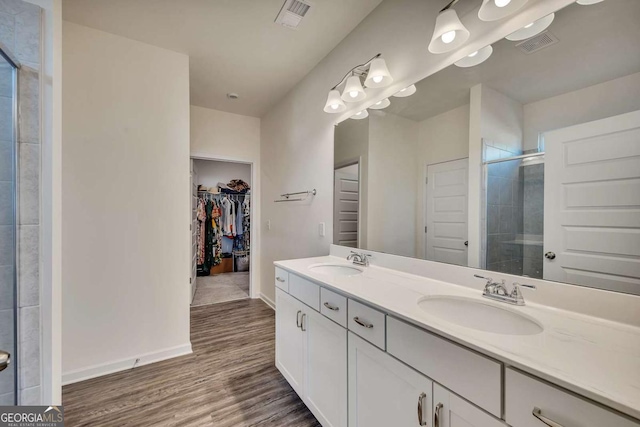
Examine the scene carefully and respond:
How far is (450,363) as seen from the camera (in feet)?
2.66

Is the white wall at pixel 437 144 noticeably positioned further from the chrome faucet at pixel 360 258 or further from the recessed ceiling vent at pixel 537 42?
the chrome faucet at pixel 360 258

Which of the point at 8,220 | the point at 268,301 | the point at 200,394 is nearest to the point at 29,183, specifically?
the point at 8,220

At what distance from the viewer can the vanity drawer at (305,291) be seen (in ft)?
4.88

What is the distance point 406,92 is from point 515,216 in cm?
100

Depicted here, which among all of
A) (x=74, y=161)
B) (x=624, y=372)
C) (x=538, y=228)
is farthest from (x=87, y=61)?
(x=624, y=372)

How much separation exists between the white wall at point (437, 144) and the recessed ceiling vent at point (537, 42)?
314 millimetres

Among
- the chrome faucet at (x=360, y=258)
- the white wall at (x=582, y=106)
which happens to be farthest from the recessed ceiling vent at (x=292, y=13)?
the chrome faucet at (x=360, y=258)

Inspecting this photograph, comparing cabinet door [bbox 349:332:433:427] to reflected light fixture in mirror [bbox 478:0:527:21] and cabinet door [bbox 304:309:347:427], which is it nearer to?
cabinet door [bbox 304:309:347:427]

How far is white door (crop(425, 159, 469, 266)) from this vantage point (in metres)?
1.37

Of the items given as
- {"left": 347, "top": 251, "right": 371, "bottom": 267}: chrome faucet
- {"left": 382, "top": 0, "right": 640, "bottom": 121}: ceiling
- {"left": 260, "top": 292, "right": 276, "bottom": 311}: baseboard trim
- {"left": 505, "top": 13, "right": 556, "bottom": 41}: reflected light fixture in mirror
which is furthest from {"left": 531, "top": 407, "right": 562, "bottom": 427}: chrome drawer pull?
{"left": 260, "top": 292, "right": 276, "bottom": 311}: baseboard trim

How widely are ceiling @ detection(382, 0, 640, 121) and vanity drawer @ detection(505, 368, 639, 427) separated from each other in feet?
3.53

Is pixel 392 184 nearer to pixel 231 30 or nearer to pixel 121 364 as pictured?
pixel 231 30

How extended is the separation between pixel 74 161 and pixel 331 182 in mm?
2040

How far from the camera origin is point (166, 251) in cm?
233
